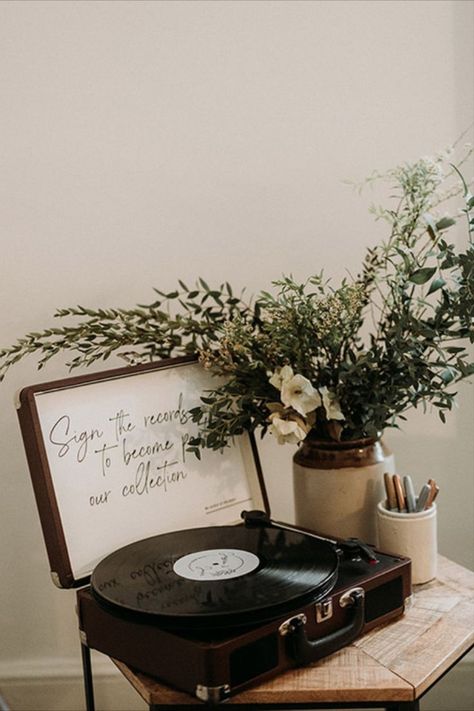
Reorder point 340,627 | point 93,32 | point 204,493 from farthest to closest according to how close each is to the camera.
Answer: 1. point 93,32
2. point 204,493
3. point 340,627

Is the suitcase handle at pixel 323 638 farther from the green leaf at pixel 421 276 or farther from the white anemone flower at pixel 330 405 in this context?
the green leaf at pixel 421 276

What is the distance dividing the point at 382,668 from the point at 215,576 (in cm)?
23

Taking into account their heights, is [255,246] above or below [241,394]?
above

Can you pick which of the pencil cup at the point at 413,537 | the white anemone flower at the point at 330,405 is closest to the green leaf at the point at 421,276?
the white anemone flower at the point at 330,405

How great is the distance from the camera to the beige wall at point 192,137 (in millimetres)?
1472

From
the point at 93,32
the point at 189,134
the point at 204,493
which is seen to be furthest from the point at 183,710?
the point at 93,32

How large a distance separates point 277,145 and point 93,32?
1.20ft

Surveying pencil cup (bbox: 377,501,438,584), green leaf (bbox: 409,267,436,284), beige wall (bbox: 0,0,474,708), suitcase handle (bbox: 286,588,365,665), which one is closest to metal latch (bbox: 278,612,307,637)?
suitcase handle (bbox: 286,588,365,665)

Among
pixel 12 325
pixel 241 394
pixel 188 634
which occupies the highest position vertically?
pixel 12 325

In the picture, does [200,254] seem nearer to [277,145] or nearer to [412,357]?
[277,145]

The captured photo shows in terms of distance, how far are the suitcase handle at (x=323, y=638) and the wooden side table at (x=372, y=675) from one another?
0.07ft

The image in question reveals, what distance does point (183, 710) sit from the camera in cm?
106

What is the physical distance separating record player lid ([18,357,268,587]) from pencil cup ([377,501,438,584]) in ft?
0.69

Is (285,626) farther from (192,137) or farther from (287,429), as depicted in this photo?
(192,137)
